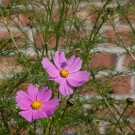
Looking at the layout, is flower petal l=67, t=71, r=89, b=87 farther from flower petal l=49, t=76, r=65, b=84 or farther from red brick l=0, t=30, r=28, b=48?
red brick l=0, t=30, r=28, b=48

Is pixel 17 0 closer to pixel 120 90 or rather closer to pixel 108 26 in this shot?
pixel 108 26

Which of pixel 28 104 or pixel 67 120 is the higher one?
pixel 28 104

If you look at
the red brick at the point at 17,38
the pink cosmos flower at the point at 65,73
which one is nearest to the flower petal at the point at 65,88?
the pink cosmos flower at the point at 65,73

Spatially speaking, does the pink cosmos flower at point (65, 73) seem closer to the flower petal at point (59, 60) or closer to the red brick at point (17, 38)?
the flower petal at point (59, 60)

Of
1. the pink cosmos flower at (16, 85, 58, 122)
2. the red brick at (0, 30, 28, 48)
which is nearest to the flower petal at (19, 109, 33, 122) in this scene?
the pink cosmos flower at (16, 85, 58, 122)

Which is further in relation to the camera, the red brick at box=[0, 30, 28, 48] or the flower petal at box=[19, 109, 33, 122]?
the red brick at box=[0, 30, 28, 48]

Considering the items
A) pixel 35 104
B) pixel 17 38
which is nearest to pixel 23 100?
pixel 35 104

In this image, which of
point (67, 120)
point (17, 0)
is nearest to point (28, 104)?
point (67, 120)
